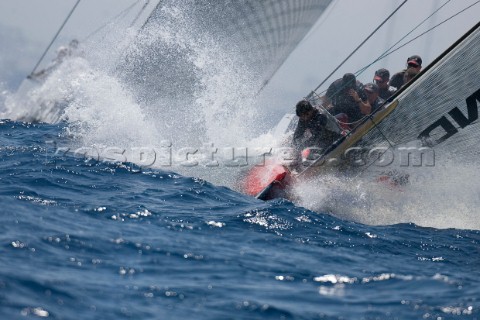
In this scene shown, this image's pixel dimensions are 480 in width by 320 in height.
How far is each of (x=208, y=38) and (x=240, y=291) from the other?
8265 millimetres

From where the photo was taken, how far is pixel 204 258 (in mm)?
4703

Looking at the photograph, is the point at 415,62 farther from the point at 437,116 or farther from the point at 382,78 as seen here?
the point at 437,116

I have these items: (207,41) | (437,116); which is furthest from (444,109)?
(207,41)

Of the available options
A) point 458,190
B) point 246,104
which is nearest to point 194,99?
point 246,104

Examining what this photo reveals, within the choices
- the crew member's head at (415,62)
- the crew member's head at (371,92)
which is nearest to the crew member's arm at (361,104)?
the crew member's head at (371,92)

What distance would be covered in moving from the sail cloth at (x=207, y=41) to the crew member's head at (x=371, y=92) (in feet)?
8.10

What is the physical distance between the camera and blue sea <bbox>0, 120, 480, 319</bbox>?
3846 mm

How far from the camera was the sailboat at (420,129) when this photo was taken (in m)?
7.27

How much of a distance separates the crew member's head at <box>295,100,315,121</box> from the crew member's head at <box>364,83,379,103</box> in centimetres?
119

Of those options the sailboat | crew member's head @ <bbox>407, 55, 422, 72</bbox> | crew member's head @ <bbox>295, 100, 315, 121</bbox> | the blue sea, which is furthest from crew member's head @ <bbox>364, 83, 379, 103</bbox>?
the blue sea

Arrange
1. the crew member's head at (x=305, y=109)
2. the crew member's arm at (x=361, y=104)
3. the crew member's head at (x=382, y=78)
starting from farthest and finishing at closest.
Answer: the crew member's head at (x=382, y=78), the crew member's arm at (x=361, y=104), the crew member's head at (x=305, y=109)

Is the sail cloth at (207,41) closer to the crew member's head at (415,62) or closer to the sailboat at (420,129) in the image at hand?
the crew member's head at (415,62)

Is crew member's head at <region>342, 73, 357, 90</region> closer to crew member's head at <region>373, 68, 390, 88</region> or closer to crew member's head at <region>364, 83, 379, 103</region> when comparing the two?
crew member's head at <region>364, 83, 379, 103</region>

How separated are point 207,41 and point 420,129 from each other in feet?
17.3
